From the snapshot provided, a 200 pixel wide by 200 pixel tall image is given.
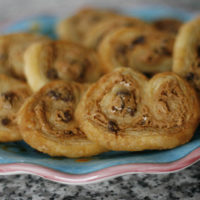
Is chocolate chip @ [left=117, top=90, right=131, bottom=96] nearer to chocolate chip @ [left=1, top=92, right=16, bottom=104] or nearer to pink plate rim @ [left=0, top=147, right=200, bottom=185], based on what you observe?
pink plate rim @ [left=0, top=147, right=200, bottom=185]

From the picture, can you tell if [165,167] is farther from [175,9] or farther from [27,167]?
[175,9]

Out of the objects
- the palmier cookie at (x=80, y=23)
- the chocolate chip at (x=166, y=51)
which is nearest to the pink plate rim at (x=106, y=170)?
the chocolate chip at (x=166, y=51)

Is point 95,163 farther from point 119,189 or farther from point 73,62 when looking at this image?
point 73,62

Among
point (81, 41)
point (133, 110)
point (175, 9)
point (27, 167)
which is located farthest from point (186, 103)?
point (175, 9)

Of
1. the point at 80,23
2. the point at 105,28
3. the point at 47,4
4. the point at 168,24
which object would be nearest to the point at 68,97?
the point at 105,28

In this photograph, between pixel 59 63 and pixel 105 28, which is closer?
pixel 59 63

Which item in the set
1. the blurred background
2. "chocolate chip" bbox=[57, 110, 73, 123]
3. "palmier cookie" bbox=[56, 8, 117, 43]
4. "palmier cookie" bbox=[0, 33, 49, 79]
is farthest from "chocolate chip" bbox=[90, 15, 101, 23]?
"chocolate chip" bbox=[57, 110, 73, 123]

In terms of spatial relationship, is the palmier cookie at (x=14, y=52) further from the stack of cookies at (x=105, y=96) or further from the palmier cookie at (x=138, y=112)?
the palmier cookie at (x=138, y=112)
